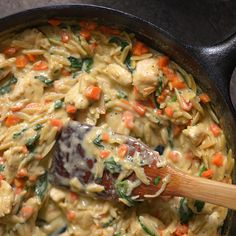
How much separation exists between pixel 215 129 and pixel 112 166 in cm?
51

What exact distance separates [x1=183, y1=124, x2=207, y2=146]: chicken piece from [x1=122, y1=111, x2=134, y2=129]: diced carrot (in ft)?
0.80

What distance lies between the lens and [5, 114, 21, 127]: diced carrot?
254cm

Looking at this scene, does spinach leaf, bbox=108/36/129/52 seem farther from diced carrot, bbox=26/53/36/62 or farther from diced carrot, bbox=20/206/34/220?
diced carrot, bbox=20/206/34/220

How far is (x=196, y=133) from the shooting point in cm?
254

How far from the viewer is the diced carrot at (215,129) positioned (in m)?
2.58

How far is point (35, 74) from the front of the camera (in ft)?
8.44

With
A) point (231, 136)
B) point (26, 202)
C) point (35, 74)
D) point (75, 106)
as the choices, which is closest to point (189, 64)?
point (231, 136)

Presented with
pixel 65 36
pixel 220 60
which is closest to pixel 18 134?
pixel 65 36

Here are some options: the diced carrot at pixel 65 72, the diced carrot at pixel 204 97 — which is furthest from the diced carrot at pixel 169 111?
the diced carrot at pixel 65 72

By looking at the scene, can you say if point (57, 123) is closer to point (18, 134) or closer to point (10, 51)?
point (18, 134)

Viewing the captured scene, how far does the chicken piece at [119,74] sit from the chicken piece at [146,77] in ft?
0.11

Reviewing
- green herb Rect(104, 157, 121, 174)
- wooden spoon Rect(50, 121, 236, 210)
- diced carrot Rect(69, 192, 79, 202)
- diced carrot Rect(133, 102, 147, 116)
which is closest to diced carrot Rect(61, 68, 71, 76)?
wooden spoon Rect(50, 121, 236, 210)

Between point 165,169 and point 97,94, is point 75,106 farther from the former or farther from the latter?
point 165,169

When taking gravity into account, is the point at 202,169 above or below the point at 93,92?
below
